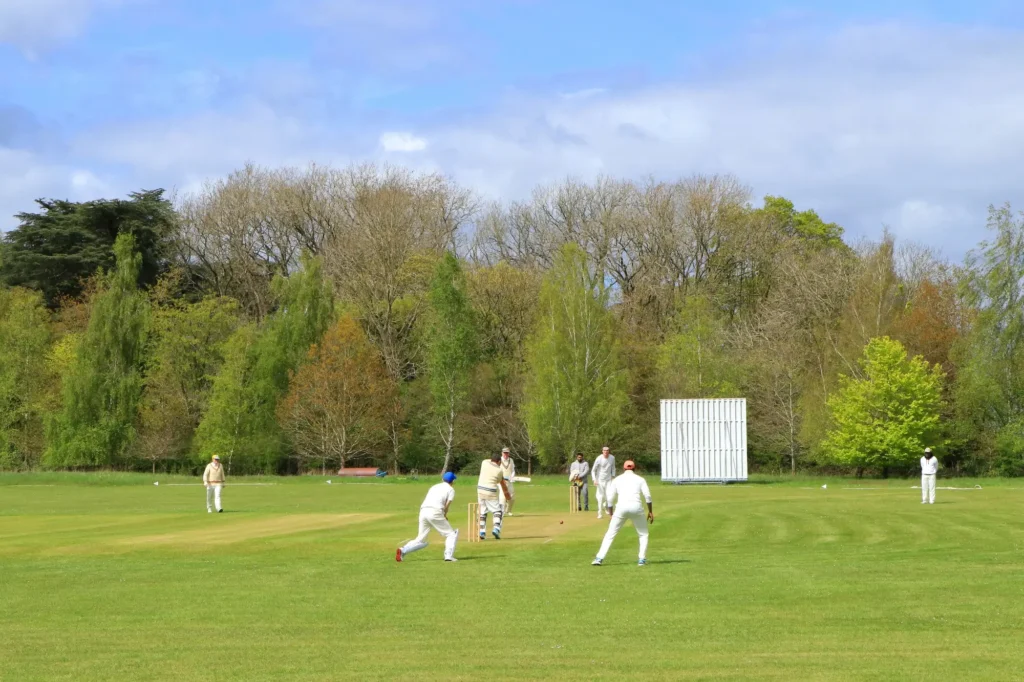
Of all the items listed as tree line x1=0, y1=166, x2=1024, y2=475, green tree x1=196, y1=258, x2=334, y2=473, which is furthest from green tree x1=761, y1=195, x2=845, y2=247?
green tree x1=196, y1=258, x2=334, y2=473

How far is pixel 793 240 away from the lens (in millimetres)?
86812

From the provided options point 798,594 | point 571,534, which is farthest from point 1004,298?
point 798,594

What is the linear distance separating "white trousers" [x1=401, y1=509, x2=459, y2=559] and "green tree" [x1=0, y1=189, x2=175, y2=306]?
69712 mm

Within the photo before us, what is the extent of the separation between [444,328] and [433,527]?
59.3 metres

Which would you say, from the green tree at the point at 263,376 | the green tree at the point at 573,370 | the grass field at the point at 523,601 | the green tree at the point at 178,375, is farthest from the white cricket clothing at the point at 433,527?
the green tree at the point at 178,375

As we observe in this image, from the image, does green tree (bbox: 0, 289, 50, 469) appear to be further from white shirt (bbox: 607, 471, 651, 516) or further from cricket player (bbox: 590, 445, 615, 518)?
white shirt (bbox: 607, 471, 651, 516)

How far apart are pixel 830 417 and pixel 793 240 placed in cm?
1603

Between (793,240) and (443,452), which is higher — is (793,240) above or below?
above

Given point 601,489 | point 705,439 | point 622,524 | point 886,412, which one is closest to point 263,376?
point 705,439

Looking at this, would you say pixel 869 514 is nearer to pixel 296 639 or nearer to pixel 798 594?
pixel 798 594

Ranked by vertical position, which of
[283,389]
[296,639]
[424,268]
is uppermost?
[424,268]

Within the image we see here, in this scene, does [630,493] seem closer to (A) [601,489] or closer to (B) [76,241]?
(A) [601,489]

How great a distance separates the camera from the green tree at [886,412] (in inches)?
2815

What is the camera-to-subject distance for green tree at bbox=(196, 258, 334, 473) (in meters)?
84.1
